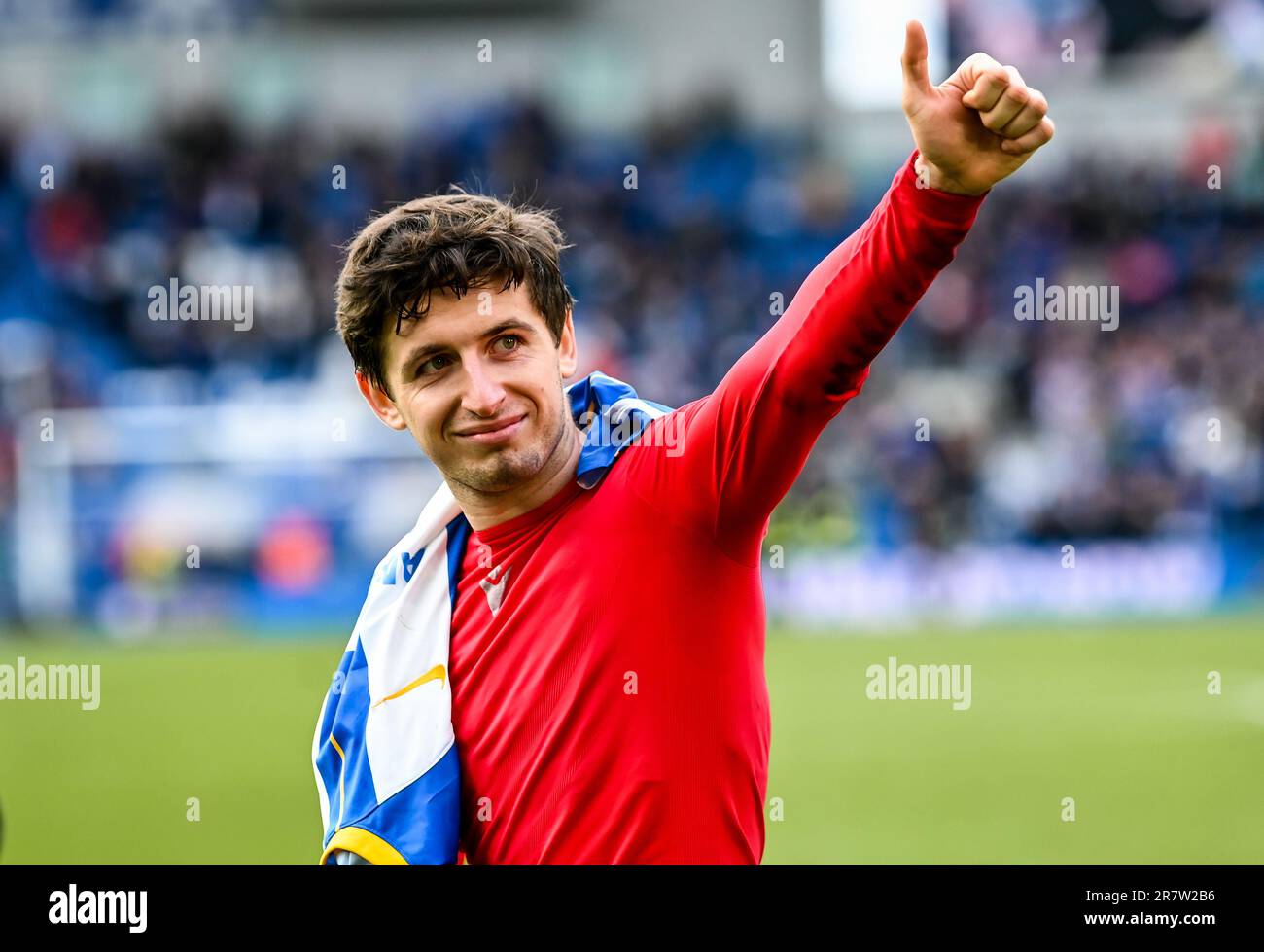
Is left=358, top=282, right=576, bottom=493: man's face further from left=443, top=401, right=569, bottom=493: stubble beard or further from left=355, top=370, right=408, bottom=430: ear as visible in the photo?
left=355, top=370, right=408, bottom=430: ear

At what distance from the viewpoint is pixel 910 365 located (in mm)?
19031

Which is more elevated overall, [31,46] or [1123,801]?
[31,46]

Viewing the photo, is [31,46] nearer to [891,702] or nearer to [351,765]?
[891,702]

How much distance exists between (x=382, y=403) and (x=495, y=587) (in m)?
0.47

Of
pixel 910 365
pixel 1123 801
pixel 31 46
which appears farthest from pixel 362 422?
pixel 31 46

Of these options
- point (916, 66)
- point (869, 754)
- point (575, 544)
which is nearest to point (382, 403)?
point (575, 544)

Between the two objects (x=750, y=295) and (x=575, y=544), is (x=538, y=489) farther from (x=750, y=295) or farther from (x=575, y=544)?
(x=750, y=295)

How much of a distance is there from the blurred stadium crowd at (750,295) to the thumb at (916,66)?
43.4ft

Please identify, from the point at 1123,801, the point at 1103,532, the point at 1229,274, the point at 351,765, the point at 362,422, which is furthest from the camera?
the point at 1229,274

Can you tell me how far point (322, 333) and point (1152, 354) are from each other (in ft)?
32.3

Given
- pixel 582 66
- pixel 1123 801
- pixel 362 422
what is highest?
pixel 582 66

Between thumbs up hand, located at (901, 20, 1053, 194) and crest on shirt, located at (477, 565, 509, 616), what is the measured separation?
94 centimetres

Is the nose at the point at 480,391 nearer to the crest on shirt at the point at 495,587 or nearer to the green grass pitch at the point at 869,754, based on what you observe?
the crest on shirt at the point at 495,587

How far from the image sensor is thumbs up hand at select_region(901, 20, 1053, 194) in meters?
2.19
